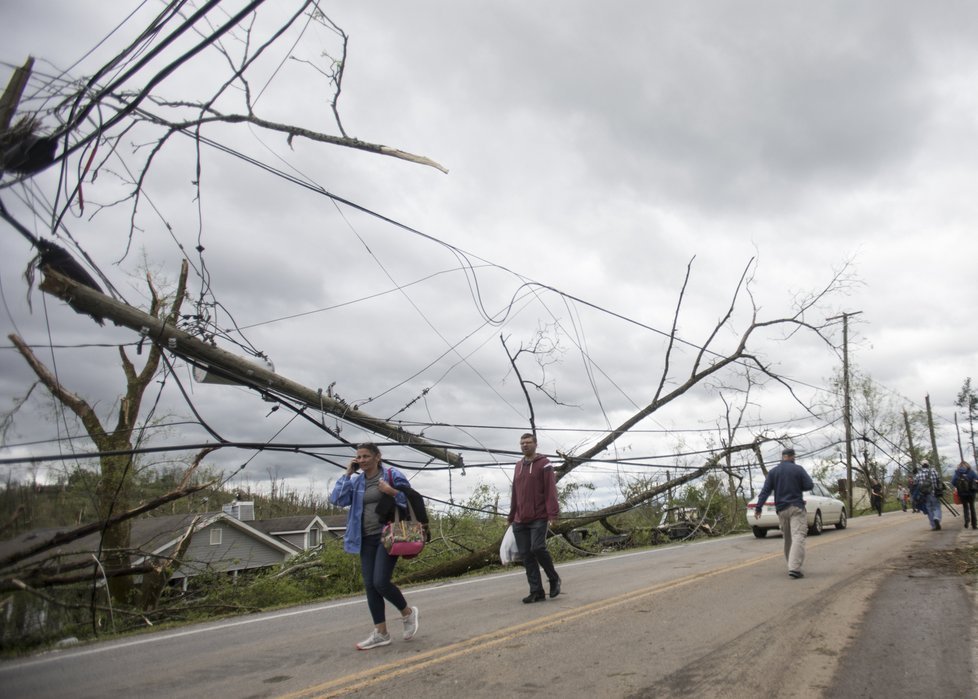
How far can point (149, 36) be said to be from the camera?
233 inches

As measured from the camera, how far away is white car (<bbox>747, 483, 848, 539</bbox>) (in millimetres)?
17453

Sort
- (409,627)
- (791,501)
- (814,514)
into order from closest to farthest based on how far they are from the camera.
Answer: (409,627) < (791,501) < (814,514)

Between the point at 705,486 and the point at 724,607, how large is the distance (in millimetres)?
17115

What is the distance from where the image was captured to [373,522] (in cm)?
586

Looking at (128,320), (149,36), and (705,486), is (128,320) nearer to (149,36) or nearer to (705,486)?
(149,36)

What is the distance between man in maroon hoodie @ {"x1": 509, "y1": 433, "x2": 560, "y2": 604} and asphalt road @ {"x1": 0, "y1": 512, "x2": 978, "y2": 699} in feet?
1.13

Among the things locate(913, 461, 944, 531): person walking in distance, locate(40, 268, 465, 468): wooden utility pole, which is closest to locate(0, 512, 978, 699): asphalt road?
locate(40, 268, 465, 468): wooden utility pole

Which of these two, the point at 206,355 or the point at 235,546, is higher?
the point at 206,355

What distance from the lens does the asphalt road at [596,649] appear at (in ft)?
14.7

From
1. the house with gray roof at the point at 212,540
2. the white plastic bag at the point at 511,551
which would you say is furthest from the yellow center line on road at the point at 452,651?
the house with gray roof at the point at 212,540

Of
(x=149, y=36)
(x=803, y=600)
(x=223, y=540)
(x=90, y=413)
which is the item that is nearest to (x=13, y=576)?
(x=90, y=413)

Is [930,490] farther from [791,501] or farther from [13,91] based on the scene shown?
[13,91]

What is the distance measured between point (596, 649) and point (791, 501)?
5.20 metres

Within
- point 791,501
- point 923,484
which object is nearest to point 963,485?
point 923,484
